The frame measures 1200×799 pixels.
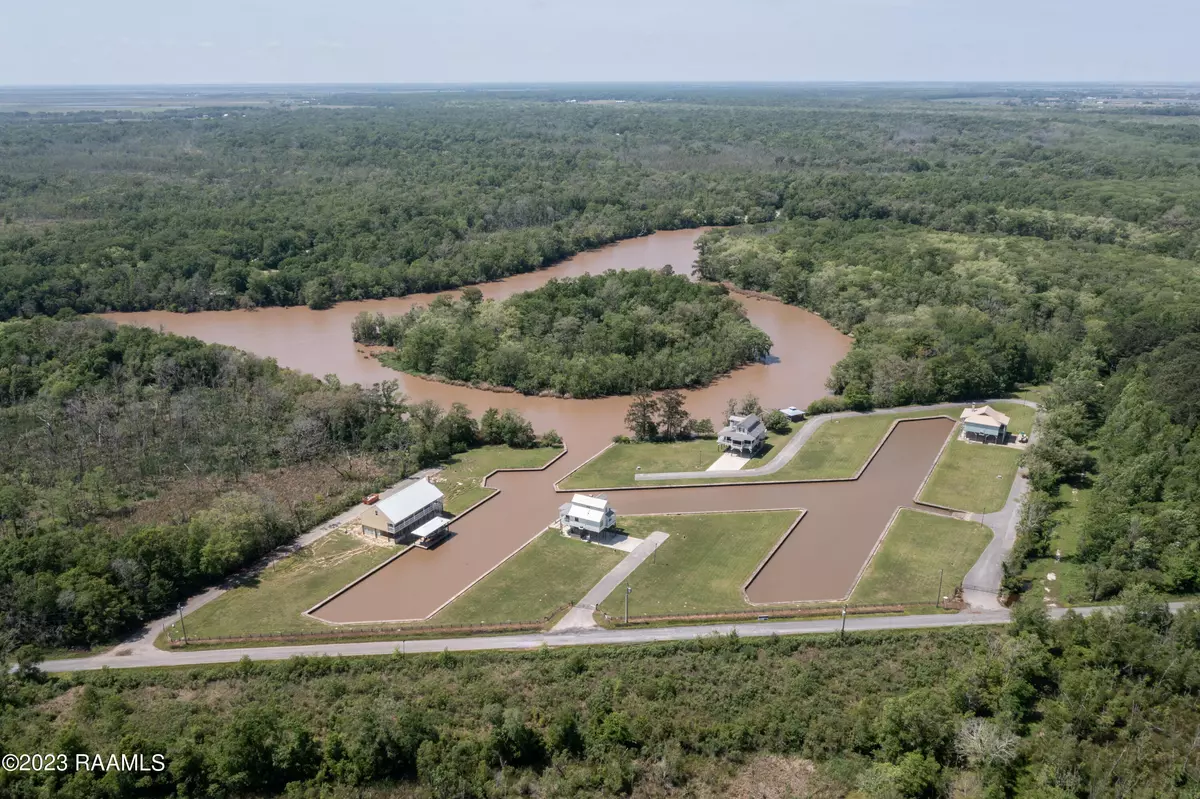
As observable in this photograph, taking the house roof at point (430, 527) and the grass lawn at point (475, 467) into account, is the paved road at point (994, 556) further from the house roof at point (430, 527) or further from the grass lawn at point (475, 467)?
the house roof at point (430, 527)

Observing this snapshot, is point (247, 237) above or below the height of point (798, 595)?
above

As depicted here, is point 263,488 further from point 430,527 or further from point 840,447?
point 840,447

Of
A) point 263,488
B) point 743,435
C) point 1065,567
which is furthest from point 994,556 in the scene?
point 263,488

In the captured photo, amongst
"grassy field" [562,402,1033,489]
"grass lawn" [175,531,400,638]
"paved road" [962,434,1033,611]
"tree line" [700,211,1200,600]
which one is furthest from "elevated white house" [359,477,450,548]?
"tree line" [700,211,1200,600]

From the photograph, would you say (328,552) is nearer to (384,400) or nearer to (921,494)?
(384,400)

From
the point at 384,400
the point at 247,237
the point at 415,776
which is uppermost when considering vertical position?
the point at 247,237

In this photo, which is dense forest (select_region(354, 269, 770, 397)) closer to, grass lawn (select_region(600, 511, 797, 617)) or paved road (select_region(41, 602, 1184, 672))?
grass lawn (select_region(600, 511, 797, 617))

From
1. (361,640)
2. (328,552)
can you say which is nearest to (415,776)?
(361,640)
